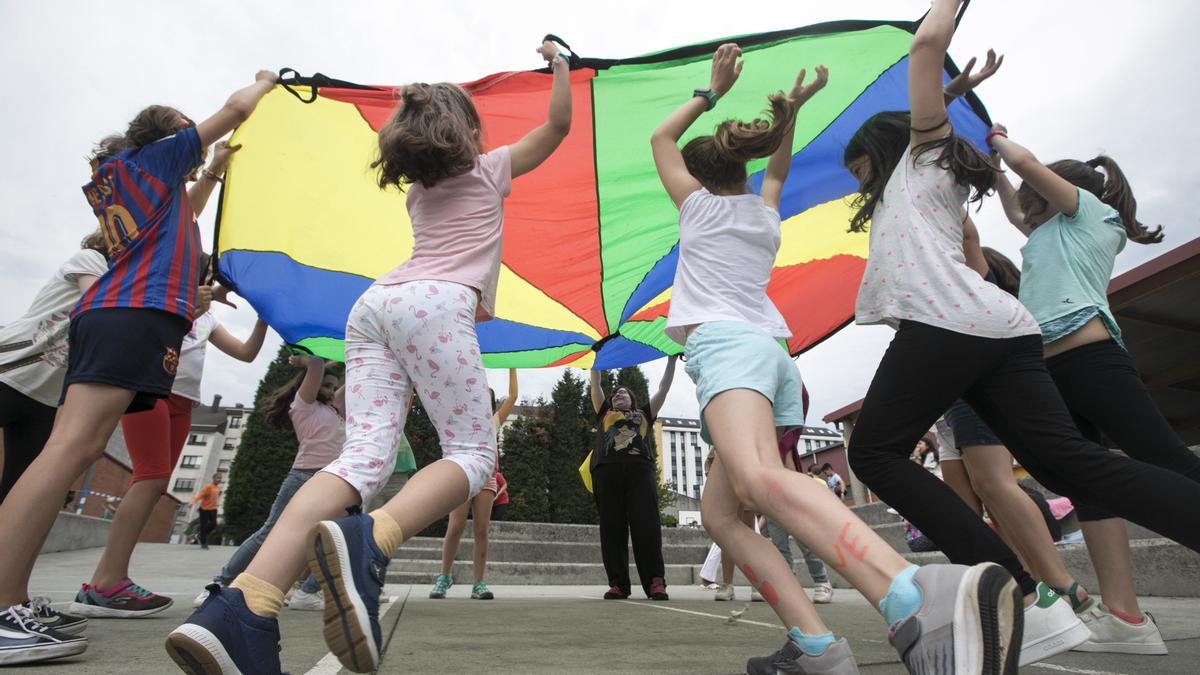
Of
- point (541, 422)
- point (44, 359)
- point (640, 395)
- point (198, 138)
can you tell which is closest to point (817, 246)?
point (198, 138)

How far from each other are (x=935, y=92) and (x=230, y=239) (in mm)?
3365

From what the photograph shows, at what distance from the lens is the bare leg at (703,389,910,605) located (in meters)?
1.23

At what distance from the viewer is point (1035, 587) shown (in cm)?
175

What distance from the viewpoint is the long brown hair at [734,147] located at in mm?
1942

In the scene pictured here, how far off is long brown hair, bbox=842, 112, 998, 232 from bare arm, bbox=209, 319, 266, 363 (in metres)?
3.02

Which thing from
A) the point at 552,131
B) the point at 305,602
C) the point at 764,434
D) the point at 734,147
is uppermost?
the point at 552,131

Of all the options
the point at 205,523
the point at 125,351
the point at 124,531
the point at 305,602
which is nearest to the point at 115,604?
the point at 124,531

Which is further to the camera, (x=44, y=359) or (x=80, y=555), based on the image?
(x=80, y=555)

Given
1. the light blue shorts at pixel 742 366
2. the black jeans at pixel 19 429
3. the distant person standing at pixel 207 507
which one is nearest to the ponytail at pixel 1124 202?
the light blue shorts at pixel 742 366

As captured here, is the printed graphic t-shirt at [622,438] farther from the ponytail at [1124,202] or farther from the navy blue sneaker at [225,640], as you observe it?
the navy blue sneaker at [225,640]

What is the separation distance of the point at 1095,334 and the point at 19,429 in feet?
12.8

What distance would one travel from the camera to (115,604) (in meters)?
2.71

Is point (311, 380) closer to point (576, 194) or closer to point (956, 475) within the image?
point (576, 194)

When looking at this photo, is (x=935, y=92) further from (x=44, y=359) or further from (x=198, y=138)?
(x=44, y=359)
